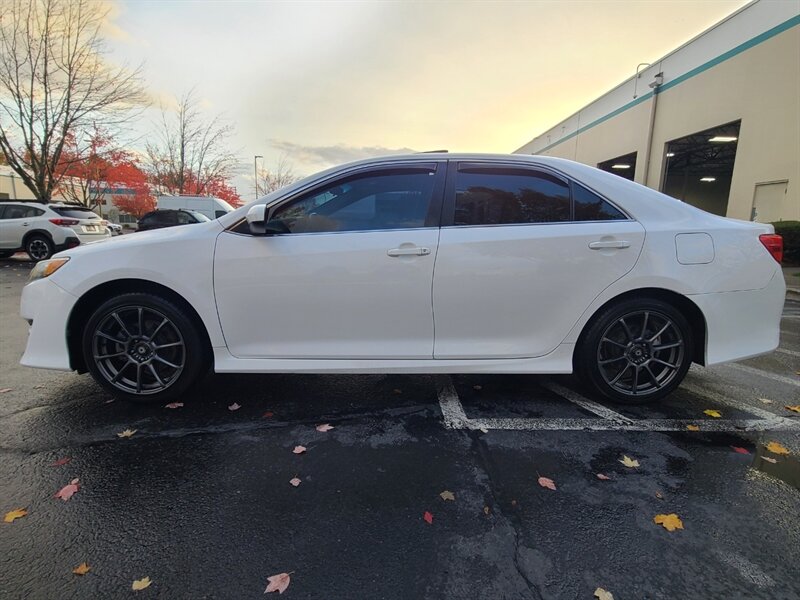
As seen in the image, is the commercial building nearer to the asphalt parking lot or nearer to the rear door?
the asphalt parking lot

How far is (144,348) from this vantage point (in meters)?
2.95

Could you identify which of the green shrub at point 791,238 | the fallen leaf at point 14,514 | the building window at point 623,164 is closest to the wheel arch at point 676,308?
the fallen leaf at point 14,514

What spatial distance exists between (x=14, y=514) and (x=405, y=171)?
279 cm

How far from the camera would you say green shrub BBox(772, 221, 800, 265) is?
451 inches

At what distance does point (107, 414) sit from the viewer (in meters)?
2.91

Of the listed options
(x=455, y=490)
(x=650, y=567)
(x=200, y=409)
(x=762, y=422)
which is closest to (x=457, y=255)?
(x=455, y=490)

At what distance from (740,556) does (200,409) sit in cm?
308

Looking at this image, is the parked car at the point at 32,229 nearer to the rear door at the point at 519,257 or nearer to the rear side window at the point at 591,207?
the rear door at the point at 519,257

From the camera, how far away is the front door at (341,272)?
109 inches

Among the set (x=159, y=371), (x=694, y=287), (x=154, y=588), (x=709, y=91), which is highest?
(x=709, y=91)

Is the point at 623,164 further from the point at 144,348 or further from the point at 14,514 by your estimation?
the point at 14,514

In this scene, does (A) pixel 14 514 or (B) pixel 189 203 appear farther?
(B) pixel 189 203

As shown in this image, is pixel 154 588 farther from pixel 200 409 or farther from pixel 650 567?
pixel 650 567

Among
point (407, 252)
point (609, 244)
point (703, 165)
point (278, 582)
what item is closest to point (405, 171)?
point (407, 252)
